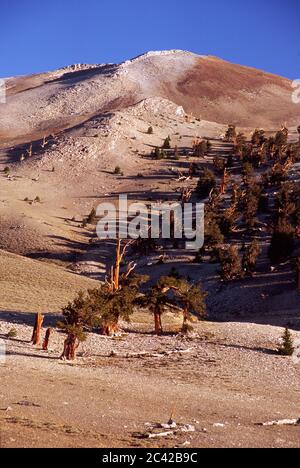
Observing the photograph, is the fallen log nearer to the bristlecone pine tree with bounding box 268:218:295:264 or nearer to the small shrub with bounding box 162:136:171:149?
the bristlecone pine tree with bounding box 268:218:295:264

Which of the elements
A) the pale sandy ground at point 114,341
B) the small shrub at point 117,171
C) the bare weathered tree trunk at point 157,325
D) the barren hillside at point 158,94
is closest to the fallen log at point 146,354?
the pale sandy ground at point 114,341

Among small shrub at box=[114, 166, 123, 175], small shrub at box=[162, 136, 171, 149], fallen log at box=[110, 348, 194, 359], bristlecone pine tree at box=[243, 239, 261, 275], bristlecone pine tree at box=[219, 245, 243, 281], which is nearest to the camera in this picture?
fallen log at box=[110, 348, 194, 359]

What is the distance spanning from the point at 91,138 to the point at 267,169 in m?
31.2

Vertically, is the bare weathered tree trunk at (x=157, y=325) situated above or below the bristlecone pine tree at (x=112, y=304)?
below

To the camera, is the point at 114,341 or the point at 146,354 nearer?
the point at 146,354

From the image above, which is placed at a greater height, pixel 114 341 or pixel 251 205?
pixel 251 205

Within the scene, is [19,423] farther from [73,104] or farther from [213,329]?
[73,104]

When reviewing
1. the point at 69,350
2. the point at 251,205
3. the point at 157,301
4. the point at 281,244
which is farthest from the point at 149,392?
the point at 251,205

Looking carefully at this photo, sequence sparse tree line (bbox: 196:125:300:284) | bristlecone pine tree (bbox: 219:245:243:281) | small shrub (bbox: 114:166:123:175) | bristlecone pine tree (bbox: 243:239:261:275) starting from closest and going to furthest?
1. bristlecone pine tree (bbox: 219:245:243:281)
2. bristlecone pine tree (bbox: 243:239:261:275)
3. sparse tree line (bbox: 196:125:300:284)
4. small shrub (bbox: 114:166:123:175)

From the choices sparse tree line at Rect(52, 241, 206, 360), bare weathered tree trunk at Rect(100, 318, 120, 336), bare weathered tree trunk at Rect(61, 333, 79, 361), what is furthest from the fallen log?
bare weathered tree trunk at Rect(100, 318, 120, 336)

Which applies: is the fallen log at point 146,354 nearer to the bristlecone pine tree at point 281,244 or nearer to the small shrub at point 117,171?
the bristlecone pine tree at point 281,244

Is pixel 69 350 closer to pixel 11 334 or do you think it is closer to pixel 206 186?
pixel 11 334

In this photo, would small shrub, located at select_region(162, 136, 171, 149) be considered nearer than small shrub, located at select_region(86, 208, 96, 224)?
No
